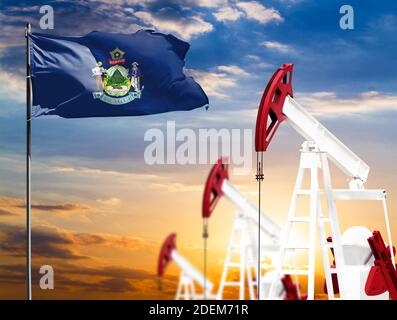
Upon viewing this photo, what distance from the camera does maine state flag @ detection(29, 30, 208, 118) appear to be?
19.0 metres

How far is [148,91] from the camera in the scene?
1953 centimetres

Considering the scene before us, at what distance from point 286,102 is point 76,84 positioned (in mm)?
5138

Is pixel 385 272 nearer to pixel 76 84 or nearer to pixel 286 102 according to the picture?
pixel 286 102

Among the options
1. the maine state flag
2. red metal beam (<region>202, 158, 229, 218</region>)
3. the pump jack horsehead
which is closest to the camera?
the maine state flag

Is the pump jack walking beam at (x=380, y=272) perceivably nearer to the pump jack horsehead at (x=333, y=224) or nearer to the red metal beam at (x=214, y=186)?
the pump jack horsehead at (x=333, y=224)

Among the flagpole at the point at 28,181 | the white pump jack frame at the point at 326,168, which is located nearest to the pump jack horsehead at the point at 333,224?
the white pump jack frame at the point at 326,168

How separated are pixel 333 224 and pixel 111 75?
655 centimetres

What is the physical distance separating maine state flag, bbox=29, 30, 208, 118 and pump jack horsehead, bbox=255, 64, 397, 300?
2972mm

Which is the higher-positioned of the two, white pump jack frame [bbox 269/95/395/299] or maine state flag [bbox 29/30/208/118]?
maine state flag [bbox 29/30/208/118]

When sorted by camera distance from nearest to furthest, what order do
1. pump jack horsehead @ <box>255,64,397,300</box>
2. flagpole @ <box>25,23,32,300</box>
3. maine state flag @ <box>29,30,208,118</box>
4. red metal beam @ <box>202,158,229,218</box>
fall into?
flagpole @ <box>25,23,32,300</box>, maine state flag @ <box>29,30,208,118</box>, pump jack horsehead @ <box>255,64,397,300</box>, red metal beam @ <box>202,158,229,218</box>

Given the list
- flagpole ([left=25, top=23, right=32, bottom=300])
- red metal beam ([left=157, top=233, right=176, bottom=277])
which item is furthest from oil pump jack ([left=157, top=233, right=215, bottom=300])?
flagpole ([left=25, top=23, right=32, bottom=300])

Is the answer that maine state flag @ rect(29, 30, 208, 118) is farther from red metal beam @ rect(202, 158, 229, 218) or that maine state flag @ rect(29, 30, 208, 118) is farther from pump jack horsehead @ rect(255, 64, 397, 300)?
red metal beam @ rect(202, 158, 229, 218)
